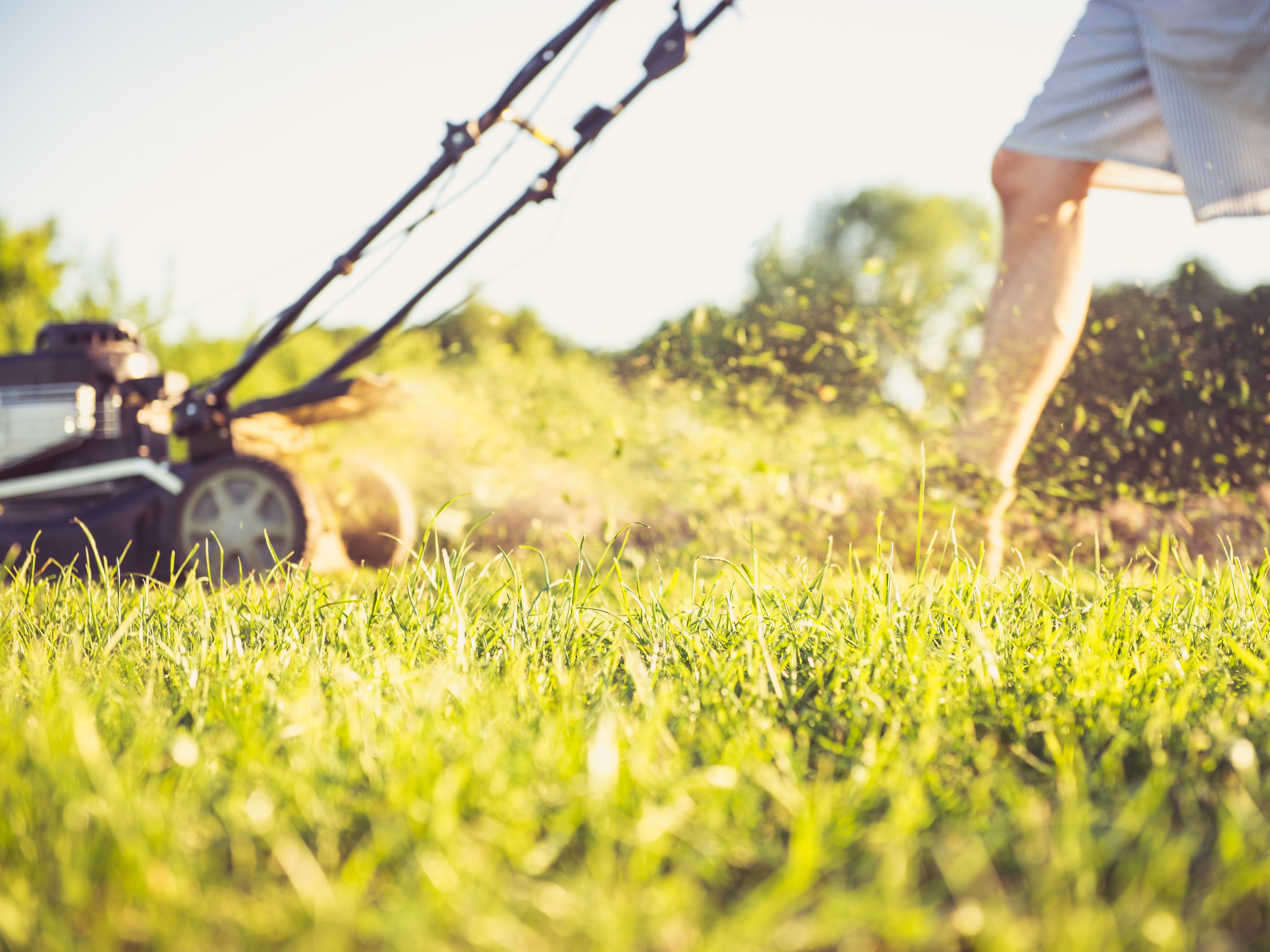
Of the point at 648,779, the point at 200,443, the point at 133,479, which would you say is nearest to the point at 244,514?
the point at 200,443

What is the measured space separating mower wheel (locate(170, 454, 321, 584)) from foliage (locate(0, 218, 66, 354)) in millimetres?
11698

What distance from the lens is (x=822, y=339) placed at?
2809 millimetres

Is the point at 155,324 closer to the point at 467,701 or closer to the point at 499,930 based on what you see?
the point at 467,701

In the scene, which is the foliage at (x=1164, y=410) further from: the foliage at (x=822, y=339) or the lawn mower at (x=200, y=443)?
the lawn mower at (x=200, y=443)

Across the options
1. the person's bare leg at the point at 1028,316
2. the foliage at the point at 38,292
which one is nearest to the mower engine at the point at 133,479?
the person's bare leg at the point at 1028,316

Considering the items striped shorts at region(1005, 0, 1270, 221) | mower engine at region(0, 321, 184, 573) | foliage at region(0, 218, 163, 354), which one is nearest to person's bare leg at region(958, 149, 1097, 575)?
striped shorts at region(1005, 0, 1270, 221)

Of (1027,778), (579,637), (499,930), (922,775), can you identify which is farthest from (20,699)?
(1027,778)

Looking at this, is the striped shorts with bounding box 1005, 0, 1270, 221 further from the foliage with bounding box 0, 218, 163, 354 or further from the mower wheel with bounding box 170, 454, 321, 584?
the foliage with bounding box 0, 218, 163, 354

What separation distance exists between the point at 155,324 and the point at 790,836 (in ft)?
10.3

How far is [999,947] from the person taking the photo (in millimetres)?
550

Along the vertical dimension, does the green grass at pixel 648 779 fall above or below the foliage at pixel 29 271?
below

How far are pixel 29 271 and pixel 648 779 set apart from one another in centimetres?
1604

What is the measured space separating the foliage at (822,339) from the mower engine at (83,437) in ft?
5.75

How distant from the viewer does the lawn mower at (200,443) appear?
8.55 ft
